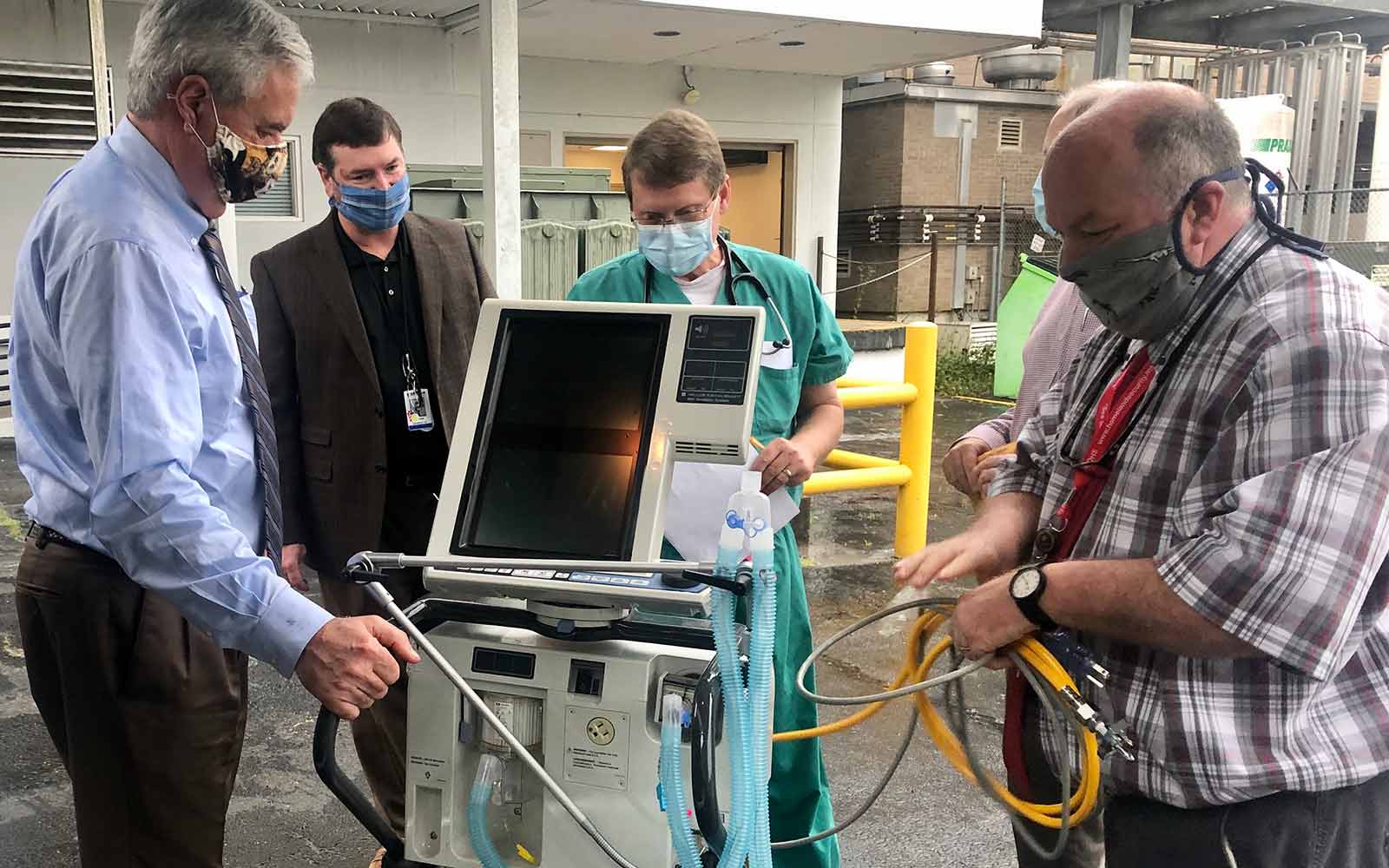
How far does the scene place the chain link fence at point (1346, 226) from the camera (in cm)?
1145

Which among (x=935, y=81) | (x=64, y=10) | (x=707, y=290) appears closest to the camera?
(x=707, y=290)

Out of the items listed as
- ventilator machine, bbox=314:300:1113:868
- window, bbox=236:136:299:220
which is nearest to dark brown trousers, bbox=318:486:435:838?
ventilator machine, bbox=314:300:1113:868

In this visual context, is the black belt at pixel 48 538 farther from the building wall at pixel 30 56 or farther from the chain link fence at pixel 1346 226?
the chain link fence at pixel 1346 226

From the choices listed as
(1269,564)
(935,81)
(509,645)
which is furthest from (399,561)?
(935,81)

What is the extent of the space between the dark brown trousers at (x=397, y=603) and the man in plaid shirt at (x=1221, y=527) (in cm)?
165

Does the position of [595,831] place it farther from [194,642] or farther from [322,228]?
[322,228]

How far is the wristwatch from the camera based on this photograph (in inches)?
67.6

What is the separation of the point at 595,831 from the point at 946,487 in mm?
7162

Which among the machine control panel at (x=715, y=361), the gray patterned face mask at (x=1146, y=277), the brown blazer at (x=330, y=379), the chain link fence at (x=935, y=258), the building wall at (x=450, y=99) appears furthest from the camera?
the chain link fence at (x=935, y=258)

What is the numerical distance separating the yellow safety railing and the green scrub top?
282 cm

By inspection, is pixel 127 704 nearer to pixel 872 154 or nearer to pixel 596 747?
pixel 596 747

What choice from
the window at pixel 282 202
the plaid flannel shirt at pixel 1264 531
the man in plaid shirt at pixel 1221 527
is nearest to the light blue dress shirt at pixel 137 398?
the man in plaid shirt at pixel 1221 527

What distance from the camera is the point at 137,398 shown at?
73.2 inches

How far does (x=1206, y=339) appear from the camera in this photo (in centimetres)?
170
